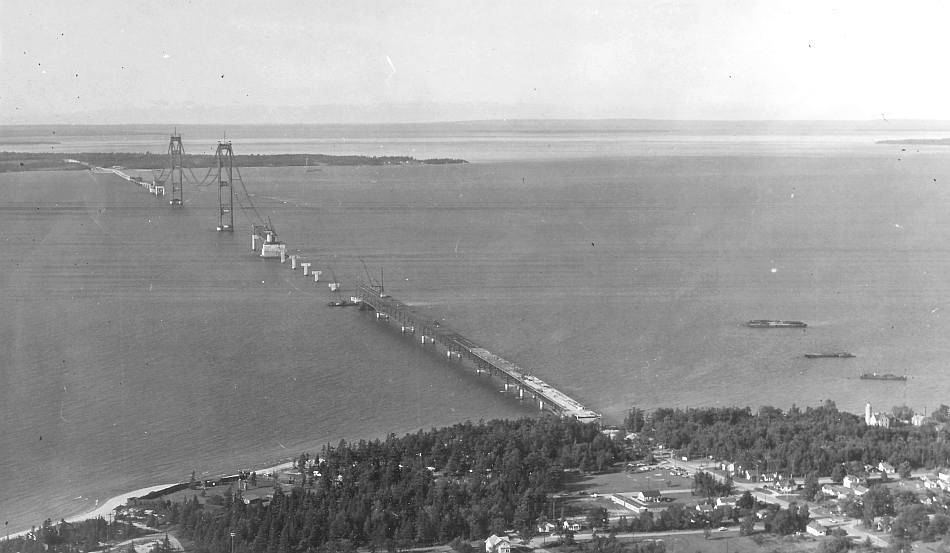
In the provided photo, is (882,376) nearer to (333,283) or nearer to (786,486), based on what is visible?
(786,486)

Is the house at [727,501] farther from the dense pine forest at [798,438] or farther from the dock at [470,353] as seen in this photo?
the dock at [470,353]

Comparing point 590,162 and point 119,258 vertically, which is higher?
point 590,162

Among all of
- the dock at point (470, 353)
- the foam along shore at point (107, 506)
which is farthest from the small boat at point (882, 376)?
the foam along shore at point (107, 506)

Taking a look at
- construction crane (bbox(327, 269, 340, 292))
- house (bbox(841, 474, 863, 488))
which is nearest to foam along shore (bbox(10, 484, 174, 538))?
house (bbox(841, 474, 863, 488))

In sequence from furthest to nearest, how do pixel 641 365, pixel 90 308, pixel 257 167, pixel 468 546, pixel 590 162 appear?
pixel 590 162 → pixel 257 167 → pixel 90 308 → pixel 641 365 → pixel 468 546

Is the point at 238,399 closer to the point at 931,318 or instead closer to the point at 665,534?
the point at 665,534

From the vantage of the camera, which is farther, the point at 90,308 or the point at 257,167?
the point at 257,167

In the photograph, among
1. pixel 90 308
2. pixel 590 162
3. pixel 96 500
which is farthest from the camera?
pixel 590 162

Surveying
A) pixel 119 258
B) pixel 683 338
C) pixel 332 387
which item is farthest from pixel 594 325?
pixel 119 258
